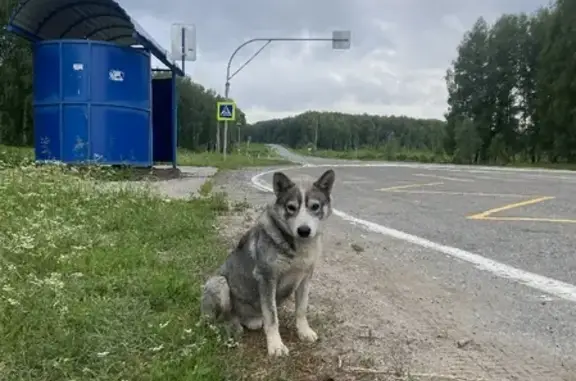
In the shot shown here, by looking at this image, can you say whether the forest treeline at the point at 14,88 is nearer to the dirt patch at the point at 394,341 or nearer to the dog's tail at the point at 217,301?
the dirt patch at the point at 394,341

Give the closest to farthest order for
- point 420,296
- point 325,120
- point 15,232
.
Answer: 1. point 420,296
2. point 15,232
3. point 325,120

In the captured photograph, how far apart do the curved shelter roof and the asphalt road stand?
7.02 metres

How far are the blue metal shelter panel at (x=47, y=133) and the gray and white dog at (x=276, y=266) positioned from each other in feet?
43.2

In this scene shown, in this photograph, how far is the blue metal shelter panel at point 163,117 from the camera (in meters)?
20.0

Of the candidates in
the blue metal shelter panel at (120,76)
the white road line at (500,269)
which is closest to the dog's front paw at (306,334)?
the white road line at (500,269)

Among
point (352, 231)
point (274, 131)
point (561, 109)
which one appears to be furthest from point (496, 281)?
point (274, 131)

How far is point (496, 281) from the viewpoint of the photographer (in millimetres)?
5395

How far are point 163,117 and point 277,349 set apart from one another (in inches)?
696

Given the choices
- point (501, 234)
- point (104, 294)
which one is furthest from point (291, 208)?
point (501, 234)

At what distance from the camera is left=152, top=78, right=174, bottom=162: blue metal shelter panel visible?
786 inches

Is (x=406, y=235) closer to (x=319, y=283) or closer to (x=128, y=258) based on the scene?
(x=319, y=283)

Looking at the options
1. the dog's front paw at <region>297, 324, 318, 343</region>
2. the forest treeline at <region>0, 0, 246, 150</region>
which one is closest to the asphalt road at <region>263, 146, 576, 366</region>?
the dog's front paw at <region>297, 324, 318, 343</region>

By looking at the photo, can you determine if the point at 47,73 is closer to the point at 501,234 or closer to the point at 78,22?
the point at 78,22

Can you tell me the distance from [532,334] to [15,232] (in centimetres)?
446
